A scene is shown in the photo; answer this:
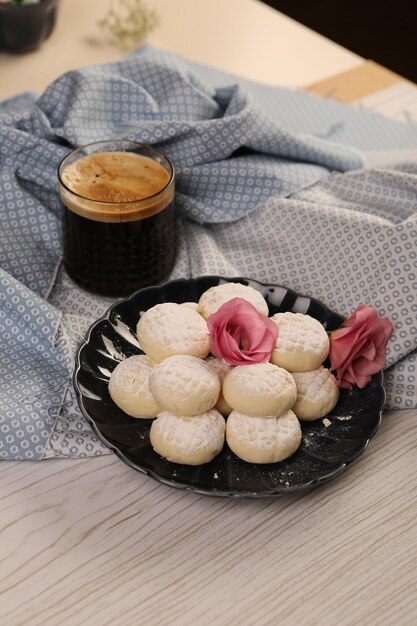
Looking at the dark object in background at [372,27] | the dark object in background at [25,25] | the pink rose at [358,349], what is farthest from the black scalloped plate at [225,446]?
the dark object in background at [372,27]

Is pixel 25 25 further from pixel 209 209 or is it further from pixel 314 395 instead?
pixel 314 395

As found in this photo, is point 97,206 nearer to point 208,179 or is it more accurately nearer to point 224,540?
point 208,179

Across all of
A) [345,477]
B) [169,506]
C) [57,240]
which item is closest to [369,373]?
[345,477]

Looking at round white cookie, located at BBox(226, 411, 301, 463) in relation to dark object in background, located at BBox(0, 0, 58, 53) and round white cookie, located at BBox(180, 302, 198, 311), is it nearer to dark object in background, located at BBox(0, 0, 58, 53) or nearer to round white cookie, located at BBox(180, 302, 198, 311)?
round white cookie, located at BBox(180, 302, 198, 311)

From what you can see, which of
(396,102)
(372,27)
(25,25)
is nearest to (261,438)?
(396,102)

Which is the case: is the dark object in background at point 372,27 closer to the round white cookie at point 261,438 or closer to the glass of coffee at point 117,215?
the glass of coffee at point 117,215

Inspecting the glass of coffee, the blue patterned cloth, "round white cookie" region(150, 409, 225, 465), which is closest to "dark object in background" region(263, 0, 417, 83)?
the blue patterned cloth
